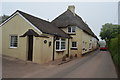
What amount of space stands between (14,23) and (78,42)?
11633 millimetres

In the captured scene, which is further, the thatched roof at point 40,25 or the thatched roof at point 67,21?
the thatched roof at point 67,21

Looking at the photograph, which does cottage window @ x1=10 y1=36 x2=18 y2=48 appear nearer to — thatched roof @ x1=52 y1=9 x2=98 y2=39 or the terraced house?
the terraced house

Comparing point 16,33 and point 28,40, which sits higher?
point 16,33

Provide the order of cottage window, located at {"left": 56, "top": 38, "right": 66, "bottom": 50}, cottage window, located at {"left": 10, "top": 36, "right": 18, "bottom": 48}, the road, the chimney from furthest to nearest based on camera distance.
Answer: the chimney < cottage window, located at {"left": 56, "top": 38, "right": 66, "bottom": 50} < cottage window, located at {"left": 10, "top": 36, "right": 18, "bottom": 48} < the road

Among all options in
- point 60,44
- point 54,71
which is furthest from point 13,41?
point 54,71

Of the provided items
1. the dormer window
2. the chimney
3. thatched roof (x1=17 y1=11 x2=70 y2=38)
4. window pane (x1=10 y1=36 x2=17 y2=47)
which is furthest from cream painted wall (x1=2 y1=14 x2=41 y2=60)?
the chimney

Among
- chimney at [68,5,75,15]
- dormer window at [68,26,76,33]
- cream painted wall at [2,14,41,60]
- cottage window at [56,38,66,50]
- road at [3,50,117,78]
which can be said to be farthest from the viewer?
chimney at [68,5,75,15]

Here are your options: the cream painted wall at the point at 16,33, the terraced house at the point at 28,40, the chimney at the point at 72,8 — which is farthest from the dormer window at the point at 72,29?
the cream painted wall at the point at 16,33

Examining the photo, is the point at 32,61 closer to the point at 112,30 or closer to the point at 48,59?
the point at 48,59

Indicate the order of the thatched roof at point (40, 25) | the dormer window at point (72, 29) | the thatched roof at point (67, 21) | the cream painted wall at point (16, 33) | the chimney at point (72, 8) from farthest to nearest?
1. the chimney at point (72, 8)
2. the thatched roof at point (67, 21)
3. the dormer window at point (72, 29)
4. the thatched roof at point (40, 25)
5. the cream painted wall at point (16, 33)

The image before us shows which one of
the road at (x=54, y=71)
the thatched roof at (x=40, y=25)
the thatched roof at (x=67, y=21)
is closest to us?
the road at (x=54, y=71)

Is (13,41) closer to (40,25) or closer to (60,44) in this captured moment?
(40,25)

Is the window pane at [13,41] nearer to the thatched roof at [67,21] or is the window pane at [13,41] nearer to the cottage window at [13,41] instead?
the cottage window at [13,41]

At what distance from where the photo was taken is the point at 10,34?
15766 mm
